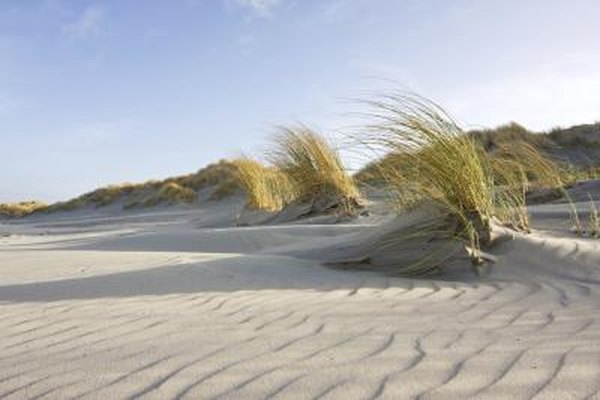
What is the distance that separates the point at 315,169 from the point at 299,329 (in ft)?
22.9

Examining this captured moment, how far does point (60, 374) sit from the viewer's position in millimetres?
2527

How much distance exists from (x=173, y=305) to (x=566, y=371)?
6.79ft

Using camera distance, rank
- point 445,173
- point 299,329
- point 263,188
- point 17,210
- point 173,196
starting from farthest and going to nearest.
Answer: point 17,210 < point 173,196 < point 263,188 < point 445,173 < point 299,329

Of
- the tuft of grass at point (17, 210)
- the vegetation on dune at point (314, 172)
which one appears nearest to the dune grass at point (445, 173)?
the vegetation on dune at point (314, 172)

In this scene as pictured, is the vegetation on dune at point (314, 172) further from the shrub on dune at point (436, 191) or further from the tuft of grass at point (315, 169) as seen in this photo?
the shrub on dune at point (436, 191)

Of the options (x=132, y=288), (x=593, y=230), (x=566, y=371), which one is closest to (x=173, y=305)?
(x=132, y=288)

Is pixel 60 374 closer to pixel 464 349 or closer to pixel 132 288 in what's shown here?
pixel 464 349

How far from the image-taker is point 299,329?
3160 millimetres

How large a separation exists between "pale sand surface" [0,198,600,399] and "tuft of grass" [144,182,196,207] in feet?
53.5

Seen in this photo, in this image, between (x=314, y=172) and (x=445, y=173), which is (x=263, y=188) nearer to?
(x=314, y=172)

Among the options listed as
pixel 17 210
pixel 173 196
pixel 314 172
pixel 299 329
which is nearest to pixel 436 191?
pixel 299 329

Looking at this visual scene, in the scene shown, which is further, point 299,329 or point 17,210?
point 17,210

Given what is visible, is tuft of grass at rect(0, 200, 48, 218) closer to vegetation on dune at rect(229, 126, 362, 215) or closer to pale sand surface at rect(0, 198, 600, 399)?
vegetation on dune at rect(229, 126, 362, 215)

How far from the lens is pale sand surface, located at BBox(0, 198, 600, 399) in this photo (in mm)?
2338
